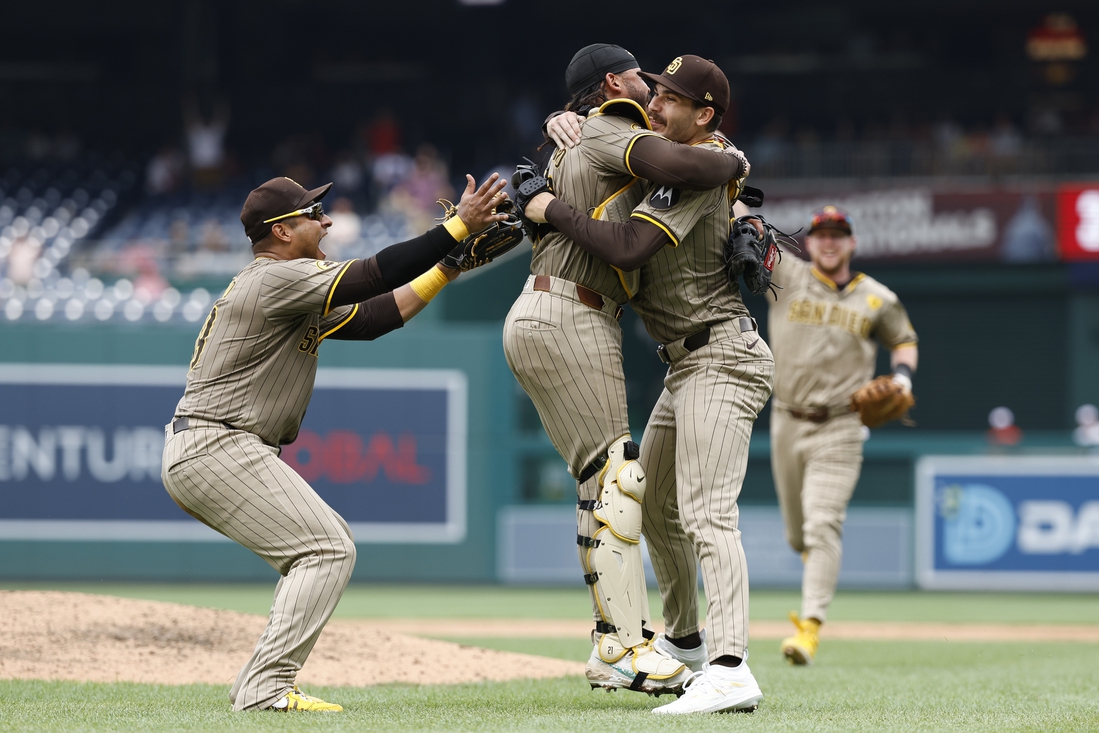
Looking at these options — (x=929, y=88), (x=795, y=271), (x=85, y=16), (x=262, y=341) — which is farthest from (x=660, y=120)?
(x=85, y=16)

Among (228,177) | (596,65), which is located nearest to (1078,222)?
(228,177)

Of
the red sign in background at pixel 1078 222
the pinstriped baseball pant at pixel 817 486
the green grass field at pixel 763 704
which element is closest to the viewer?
the green grass field at pixel 763 704

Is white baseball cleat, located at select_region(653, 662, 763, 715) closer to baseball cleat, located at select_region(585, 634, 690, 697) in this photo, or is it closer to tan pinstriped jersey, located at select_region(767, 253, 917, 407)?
baseball cleat, located at select_region(585, 634, 690, 697)

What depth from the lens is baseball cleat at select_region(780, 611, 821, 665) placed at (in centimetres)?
638

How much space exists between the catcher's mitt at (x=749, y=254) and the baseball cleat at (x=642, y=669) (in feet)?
4.05

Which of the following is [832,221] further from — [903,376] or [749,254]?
[749,254]

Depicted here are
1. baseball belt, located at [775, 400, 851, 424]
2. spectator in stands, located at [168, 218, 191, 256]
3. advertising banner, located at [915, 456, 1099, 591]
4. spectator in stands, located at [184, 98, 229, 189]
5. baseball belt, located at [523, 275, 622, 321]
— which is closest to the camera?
baseball belt, located at [523, 275, 622, 321]

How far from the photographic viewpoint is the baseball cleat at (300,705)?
4148 millimetres

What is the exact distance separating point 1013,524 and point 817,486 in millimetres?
5563

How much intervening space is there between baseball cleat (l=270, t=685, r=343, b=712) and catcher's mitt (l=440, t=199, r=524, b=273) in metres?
1.51

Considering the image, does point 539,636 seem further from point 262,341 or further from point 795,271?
point 262,341

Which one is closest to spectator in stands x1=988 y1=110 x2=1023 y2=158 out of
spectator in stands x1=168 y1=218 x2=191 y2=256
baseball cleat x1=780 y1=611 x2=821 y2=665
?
spectator in stands x1=168 y1=218 x2=191 y2=256

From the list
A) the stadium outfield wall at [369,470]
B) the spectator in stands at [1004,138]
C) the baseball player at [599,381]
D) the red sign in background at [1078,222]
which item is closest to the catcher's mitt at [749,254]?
the baseball player at [599,381]

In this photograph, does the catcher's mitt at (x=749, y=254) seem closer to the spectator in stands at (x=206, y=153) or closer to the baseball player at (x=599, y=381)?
the baseball player at (x=599, y=381)
